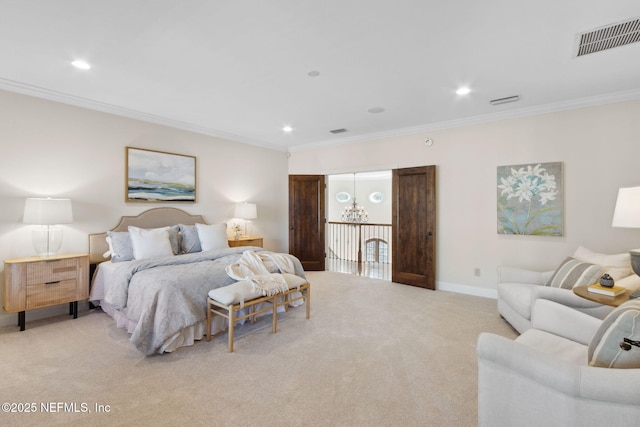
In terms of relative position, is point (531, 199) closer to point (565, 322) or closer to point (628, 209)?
point (628, 209)

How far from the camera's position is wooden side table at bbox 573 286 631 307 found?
6.28ft

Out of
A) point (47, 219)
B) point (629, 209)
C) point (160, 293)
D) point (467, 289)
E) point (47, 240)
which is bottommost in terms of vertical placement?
point (467, 289)

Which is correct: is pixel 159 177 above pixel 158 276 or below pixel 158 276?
above

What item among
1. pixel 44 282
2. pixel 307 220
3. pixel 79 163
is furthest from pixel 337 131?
pixel 44 282

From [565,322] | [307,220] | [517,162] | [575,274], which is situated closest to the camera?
[565,322]

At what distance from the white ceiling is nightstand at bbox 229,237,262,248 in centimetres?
224

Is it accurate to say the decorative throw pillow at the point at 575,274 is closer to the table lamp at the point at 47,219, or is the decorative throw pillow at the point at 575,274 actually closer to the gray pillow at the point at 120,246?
the gray pillow at the point at 120,246

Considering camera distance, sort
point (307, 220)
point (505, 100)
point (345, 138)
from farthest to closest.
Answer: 1. point (307, 220)
2. point (345, 138)
3. point (505, 100)

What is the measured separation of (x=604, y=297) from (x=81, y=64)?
16.0 ft

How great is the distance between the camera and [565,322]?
197 cm

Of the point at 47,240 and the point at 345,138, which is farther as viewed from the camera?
the point at 345,138

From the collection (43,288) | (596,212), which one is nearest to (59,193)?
(43,288)

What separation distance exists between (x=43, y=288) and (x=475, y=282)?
5.65m

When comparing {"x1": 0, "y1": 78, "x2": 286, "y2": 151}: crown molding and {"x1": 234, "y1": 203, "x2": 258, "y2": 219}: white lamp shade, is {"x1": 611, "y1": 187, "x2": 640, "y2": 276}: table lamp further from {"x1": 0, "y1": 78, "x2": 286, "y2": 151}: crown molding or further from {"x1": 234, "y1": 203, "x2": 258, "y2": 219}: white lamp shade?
{"x1": 0, "y1": 78, "x2": 286, "y2": 151}: crown molding
